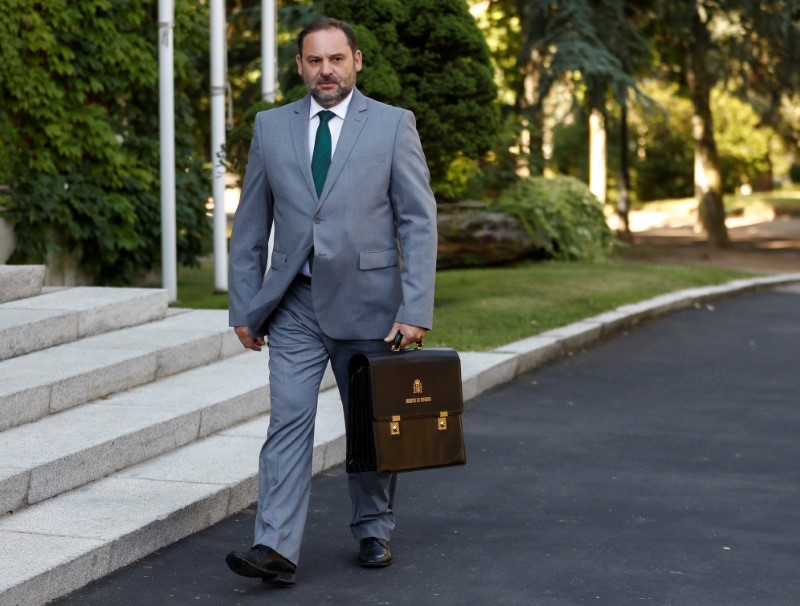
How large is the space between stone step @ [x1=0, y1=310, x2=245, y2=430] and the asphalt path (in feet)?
3.50

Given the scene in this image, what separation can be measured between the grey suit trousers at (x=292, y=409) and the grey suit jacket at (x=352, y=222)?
82 millimetres

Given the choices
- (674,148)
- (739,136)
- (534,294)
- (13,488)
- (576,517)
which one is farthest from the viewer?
(674,148)

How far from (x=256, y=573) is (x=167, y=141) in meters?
6.98

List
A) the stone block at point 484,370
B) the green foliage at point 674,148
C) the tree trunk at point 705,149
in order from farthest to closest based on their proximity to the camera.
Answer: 1. the green foliage at point 674,148
2. the tree trunk at point 705,149
3. the stone block at point 484,370

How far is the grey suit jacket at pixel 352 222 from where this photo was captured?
4.71 meters

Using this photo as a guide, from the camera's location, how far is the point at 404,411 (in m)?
4.76

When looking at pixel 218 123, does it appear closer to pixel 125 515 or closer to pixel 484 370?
pixel 484 370

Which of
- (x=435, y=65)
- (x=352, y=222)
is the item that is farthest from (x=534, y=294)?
(x=352, y=222)

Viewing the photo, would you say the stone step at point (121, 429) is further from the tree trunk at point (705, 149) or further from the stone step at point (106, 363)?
the tree trunk at point (705, 149)

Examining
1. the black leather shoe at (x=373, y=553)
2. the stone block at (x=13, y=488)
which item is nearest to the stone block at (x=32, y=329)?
the stone block at (x=13, y=488)

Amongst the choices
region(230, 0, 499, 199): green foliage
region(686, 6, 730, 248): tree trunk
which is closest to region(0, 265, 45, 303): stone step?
region(230, 0, 499, 199): green foliage

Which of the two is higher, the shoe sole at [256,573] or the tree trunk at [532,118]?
the tree trunk at [532,118]

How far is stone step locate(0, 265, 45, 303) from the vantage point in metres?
8.57

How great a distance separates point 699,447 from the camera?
748cm
